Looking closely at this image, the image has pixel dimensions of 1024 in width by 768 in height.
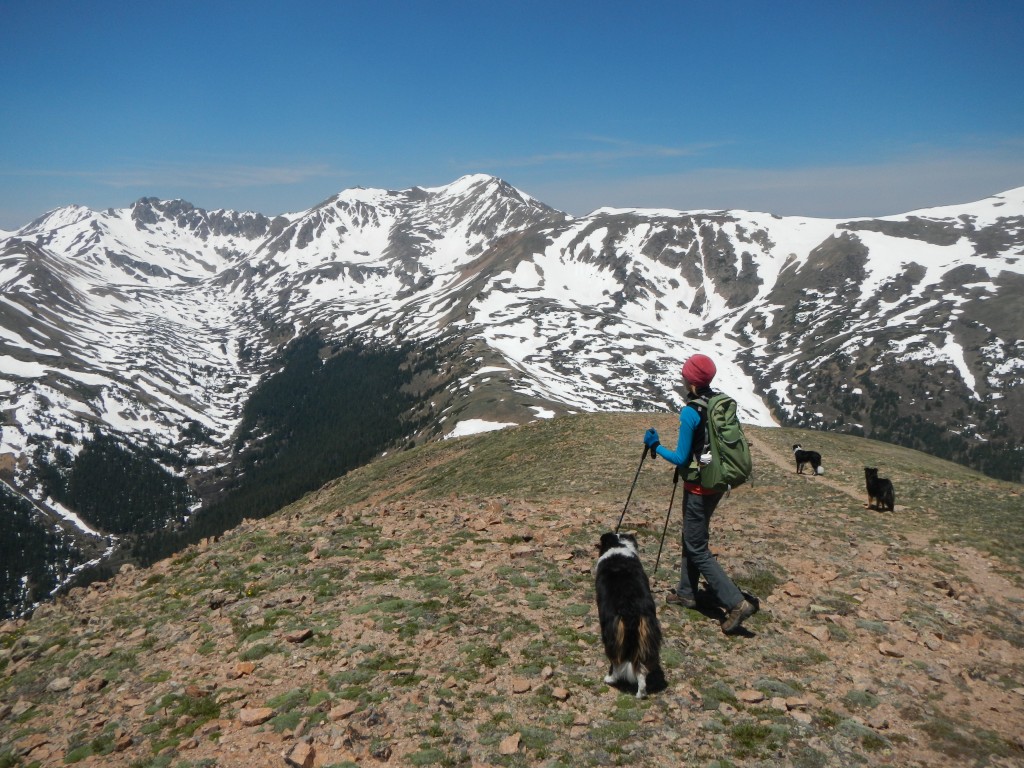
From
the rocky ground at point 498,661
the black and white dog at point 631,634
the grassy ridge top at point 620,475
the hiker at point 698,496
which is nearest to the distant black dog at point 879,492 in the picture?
the grassy ridge top at point 620,475

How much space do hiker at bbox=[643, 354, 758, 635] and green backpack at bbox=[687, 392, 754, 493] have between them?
161 mm

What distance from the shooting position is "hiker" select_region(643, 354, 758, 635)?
1087 centimetres

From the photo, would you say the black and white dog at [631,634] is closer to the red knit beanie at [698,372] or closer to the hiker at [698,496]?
the hiker at [698,496]

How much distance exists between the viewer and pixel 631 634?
9.48 meters

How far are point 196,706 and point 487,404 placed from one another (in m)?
150

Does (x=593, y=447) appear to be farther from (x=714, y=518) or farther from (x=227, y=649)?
(x=227, y=649)

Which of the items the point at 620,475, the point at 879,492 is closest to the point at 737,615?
the point at 879,492

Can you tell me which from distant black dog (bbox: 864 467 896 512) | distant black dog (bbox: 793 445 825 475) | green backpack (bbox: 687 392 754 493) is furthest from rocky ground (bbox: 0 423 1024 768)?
distant black dog (bbox: 793 445 825 475)

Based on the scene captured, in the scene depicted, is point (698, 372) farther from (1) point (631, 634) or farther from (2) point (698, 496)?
(1) point (631, 634)

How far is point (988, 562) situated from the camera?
16.1 metres

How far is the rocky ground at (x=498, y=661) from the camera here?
8.55m

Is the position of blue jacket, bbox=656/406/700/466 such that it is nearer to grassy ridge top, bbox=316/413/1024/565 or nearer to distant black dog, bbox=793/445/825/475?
grassy ridge top, bbox=316/413/1024/565

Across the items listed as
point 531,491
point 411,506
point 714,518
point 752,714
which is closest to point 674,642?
point 752,714

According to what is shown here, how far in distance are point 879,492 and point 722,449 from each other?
603 inches
